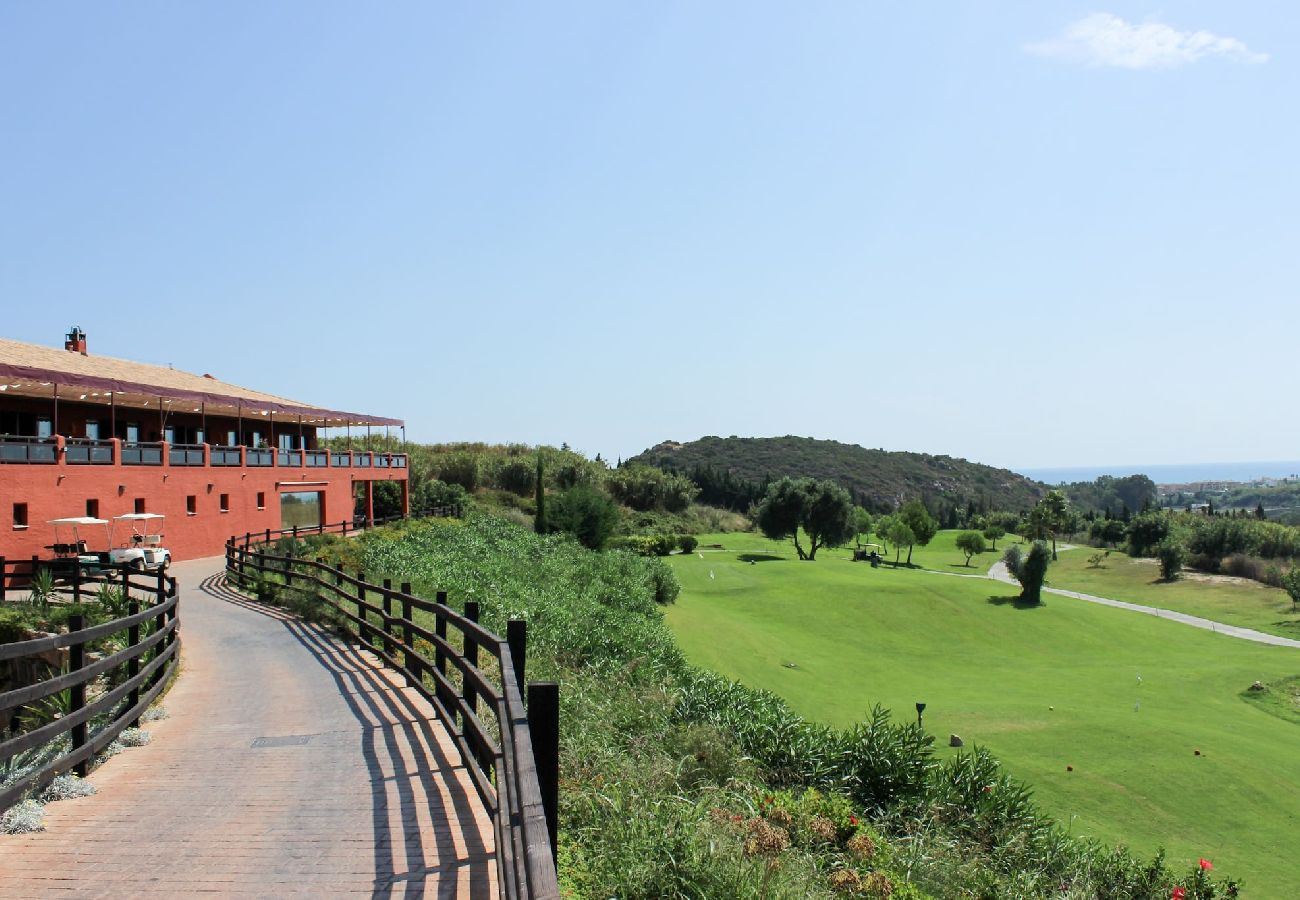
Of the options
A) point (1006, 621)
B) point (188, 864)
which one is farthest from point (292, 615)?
point (1006, 621)

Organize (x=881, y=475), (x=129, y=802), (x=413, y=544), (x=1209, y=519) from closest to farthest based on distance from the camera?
(x=129, y=802), (x=413, y=544), (x=1209, y=519), (x=881, y=475)

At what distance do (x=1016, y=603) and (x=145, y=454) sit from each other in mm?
41190

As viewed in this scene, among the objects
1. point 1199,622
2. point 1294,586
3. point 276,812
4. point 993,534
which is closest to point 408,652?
point 276,812

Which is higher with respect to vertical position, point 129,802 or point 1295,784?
point 129,802

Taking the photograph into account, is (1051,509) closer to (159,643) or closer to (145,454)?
(145,454)

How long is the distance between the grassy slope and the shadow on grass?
0.44 meters

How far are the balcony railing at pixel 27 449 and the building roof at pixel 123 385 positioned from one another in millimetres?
1560

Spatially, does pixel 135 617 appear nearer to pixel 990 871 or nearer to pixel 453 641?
pixel 453 641

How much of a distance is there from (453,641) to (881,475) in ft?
559

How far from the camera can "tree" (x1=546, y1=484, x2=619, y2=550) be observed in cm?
4581

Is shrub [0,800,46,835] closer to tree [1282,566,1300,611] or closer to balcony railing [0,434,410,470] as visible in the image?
balcony railing [0,434,410,470]

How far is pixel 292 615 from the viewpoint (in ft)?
56.0

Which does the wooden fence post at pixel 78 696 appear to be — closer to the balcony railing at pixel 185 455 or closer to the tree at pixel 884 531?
the balcony railing at pixel 185 455

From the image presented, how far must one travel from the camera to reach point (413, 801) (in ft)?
19.6
